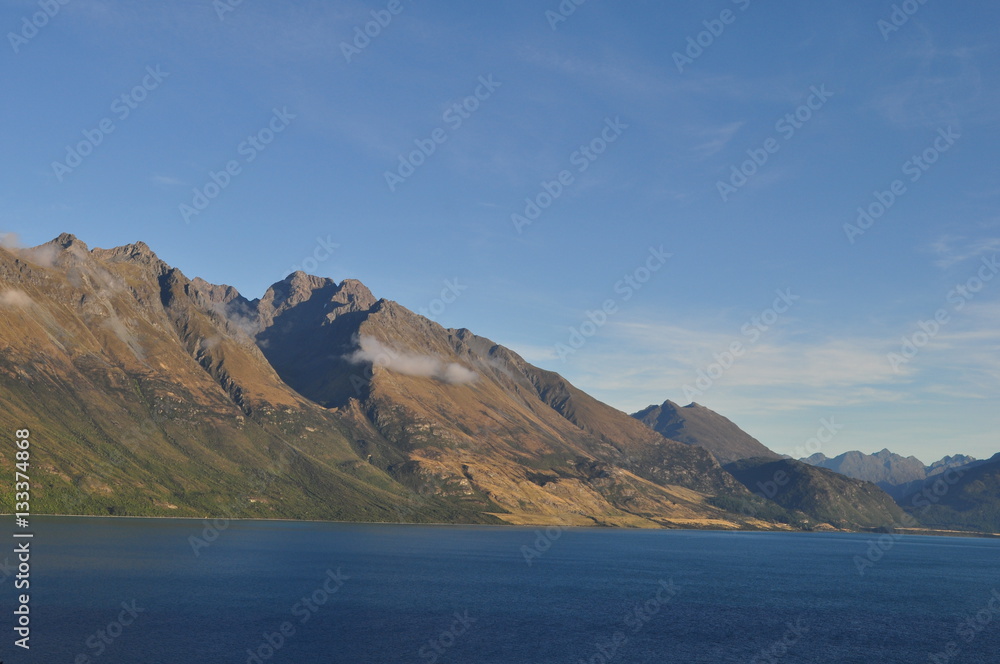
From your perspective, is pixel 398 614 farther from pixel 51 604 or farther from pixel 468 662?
pixel 51 604

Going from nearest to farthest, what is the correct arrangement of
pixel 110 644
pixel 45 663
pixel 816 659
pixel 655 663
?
1. pixel 45 663
2. pixel 110 644
3. pixel 655 663
4. pixel 816 659

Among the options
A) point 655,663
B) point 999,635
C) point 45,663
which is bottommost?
point 45,663

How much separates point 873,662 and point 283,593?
131480 mm

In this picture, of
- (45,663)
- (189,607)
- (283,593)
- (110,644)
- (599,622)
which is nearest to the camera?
(45,663)

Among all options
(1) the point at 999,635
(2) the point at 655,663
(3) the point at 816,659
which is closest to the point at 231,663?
(2) the point at 655,663

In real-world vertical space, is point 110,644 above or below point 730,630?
below

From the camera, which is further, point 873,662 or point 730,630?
point 730,630

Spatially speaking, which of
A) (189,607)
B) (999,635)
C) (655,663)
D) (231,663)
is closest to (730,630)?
(655,663)

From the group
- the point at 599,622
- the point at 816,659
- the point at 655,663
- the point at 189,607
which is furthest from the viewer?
the point at 599,622

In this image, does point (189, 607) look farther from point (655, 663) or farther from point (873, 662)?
point (873, 662)

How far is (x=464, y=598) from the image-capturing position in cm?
19088

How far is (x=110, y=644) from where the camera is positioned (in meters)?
122

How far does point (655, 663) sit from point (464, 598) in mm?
71467

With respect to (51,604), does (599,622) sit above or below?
above
